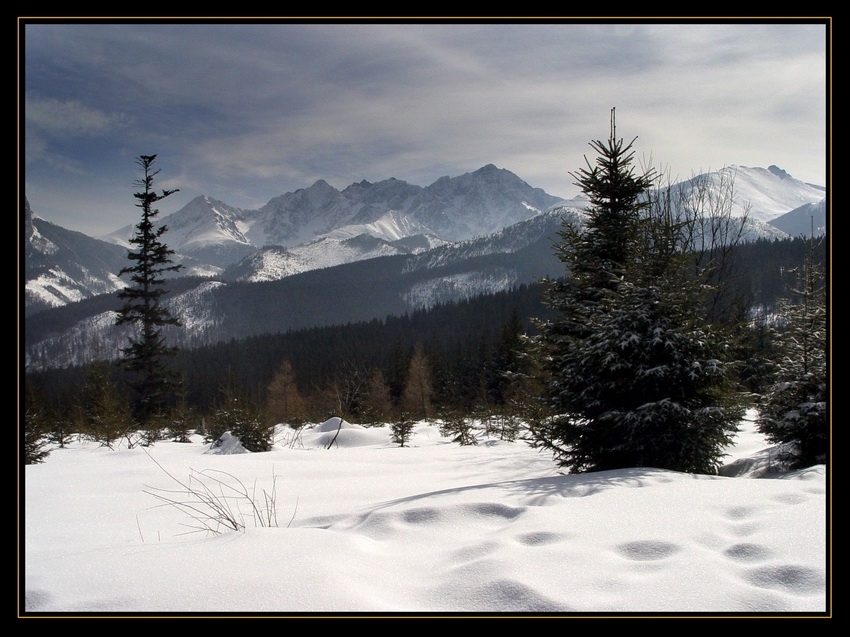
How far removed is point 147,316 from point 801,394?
18.8 meters

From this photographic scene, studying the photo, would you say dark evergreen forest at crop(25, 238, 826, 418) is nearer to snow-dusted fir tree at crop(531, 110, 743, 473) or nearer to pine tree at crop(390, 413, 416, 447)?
pine tree at crop(390, 413, 416, 447)

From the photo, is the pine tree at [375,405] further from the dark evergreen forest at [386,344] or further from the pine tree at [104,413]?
the pine tree at [104,413]

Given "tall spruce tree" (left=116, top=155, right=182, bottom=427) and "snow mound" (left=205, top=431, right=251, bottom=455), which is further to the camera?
"tall spruce tree" (left=116, top=155, right=182, bottom=427)

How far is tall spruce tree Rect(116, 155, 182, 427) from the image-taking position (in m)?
16.7

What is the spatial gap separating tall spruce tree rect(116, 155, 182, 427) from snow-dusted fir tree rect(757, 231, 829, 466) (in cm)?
1761

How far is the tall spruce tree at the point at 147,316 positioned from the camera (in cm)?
1670

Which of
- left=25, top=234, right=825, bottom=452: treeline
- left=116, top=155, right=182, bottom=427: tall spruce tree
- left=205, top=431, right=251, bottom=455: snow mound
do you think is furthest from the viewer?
left=25, top=234, right=825, bottom=452: treeline

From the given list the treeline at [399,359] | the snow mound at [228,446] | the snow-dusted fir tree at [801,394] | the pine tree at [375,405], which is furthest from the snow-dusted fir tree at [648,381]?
the pine tree at [375,405]

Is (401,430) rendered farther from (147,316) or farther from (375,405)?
(375,405)

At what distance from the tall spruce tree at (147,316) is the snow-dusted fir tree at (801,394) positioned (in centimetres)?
1761

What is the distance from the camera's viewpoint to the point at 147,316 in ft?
55.5

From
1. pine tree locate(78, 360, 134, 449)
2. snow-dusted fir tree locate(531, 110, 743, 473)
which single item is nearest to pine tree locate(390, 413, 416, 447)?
pine tree locate(78, 360, 134, 449)
